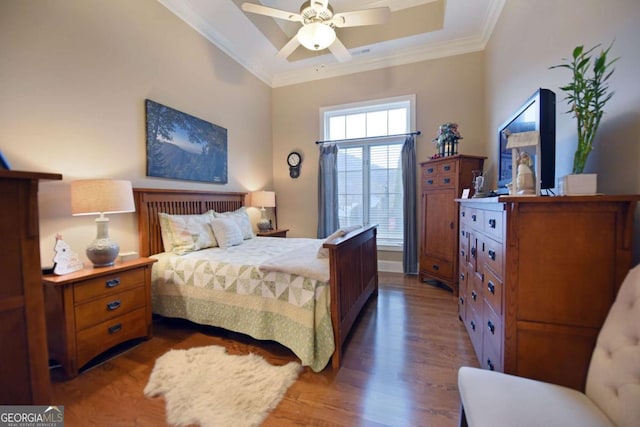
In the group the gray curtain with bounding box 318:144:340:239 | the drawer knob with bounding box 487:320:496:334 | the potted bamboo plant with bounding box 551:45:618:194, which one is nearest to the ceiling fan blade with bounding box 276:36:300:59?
the gray curtain with bounding box 318:144:340:239

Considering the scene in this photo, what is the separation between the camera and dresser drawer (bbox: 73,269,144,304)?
1708 millimetres

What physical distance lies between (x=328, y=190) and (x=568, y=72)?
→ 121 inches

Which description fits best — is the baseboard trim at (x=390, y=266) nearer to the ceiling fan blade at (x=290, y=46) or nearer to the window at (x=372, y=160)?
the window at (x=372, y=160)

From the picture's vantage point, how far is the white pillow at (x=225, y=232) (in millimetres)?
2721

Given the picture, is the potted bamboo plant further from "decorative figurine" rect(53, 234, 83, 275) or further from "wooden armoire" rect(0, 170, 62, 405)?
"decorative figurine" rect(53, 234, 83, 275)

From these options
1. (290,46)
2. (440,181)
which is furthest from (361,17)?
(440,181)

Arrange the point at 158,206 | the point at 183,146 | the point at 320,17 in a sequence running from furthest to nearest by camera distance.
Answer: the point at 183,146 < the point at 158,206 < the point at 320,17

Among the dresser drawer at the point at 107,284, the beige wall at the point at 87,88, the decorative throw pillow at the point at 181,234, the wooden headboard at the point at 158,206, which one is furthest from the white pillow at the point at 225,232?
the dresser drawer at the point at 107,284

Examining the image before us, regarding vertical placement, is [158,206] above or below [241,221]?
above

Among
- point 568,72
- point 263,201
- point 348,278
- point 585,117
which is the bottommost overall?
point 348,278

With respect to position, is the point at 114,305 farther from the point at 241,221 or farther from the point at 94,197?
the point at 241,221

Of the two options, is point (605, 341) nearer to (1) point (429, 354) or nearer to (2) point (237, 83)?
(1) point (429, 354)

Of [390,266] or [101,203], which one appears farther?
[390,266]

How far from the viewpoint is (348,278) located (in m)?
2.08
